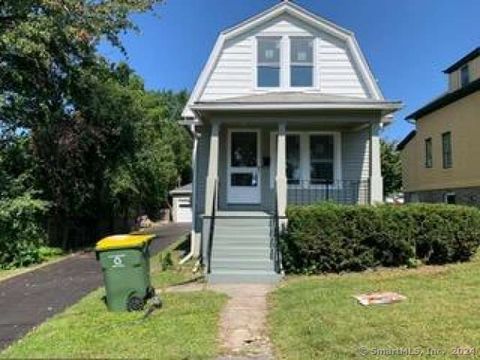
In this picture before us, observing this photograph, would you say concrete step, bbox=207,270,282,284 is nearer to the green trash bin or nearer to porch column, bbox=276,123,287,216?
porch column, bbox=276,123,287,216

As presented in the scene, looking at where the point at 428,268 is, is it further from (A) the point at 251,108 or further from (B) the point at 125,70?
(B) the point at 125,70

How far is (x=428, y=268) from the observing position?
1273cm

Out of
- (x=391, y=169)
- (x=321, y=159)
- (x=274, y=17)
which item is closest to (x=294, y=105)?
(x=321, y=159)

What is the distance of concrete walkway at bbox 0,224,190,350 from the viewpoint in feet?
30.0

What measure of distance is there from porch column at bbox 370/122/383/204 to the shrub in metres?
9.65

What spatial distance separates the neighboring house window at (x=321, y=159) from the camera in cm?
1716

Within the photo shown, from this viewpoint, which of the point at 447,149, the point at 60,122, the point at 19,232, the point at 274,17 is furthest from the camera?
the point at 447,149

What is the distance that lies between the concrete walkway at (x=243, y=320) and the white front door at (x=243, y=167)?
17.4ft

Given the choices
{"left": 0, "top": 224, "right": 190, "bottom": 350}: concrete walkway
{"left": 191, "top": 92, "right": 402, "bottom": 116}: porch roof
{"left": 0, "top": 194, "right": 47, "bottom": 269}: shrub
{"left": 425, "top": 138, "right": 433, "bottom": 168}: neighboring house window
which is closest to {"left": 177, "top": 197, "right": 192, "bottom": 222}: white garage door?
{"left": 425, "top": 138, "right": 433, "bottom": 168}: neighboring house window

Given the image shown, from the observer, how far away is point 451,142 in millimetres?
24234

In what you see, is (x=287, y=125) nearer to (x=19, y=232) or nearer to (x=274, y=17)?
(x=274, y=17)

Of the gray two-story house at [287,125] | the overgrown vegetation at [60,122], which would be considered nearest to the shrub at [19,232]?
the overgrown vegetation at [60,122]

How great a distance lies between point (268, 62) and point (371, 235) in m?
6.87

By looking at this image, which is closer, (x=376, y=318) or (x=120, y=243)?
(x=376, y=318)
